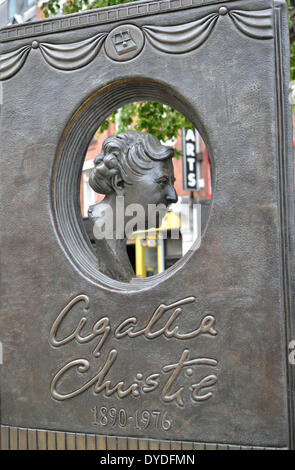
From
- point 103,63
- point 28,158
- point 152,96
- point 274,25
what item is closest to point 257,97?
point 274,25

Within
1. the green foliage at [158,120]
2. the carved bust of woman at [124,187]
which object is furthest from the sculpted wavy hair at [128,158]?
the green foliage at [158,120]

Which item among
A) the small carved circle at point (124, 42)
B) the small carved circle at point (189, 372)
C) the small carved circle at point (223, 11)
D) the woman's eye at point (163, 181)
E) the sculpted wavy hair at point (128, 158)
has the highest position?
the small carved circle at point (223, 11)

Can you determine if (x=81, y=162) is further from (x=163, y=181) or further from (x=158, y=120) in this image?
(x=158, y=120)

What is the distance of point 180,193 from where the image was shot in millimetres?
15031

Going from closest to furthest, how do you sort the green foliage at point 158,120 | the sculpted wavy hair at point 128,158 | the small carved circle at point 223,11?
1. the small carved circle at point 223,11
2. the sculpted wavy hair at point 128,158
3. the green foliage at point 158,120

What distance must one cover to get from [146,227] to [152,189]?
0.86 feet

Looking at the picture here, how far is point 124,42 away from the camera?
3.22 metres

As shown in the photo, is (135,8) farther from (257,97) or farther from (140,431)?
(140,431)
